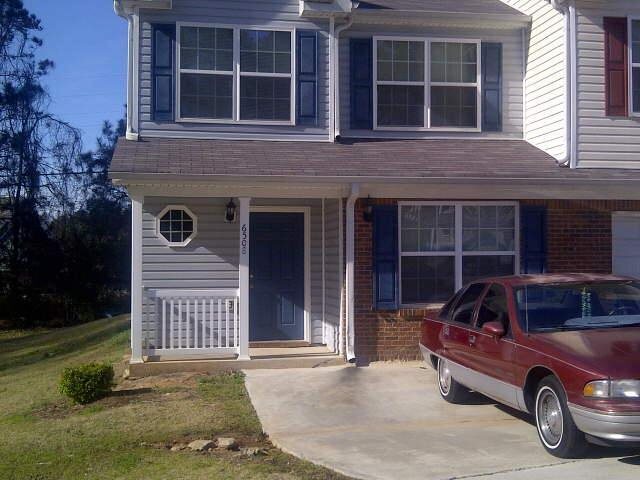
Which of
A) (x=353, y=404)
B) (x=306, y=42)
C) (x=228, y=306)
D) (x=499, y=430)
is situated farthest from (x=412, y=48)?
(x=499, y=430)

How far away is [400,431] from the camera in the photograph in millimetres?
7973

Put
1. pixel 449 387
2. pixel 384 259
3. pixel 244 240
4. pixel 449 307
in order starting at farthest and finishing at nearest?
pixel 384 259, pixel 244 240, pixel 449 307, pixel 449 387

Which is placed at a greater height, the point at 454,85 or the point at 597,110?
the point at 454,85

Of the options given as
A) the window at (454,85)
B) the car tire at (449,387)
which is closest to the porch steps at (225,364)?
the car tire at (449,387)

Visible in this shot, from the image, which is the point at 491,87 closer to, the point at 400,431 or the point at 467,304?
the point at 467,304

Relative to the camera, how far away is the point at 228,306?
1139 cm

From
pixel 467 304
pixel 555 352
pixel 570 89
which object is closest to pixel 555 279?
pixel 467 304

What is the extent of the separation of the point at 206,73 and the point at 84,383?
5.38 metres

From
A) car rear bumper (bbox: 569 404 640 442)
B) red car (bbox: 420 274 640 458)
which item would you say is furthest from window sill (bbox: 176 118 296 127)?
car rear bumper (bbox: 569 404 640 442)

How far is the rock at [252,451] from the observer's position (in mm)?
7215

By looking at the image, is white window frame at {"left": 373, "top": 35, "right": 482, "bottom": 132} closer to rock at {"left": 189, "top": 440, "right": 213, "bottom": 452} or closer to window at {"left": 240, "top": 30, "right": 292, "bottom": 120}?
window at {"left": 240, "top": 30, "right": 292, "bottom": 120}

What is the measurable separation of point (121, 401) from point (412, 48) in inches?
288

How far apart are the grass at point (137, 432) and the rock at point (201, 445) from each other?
0.11 metres

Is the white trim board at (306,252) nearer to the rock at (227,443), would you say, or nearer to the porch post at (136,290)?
the porch post at (136,290)
